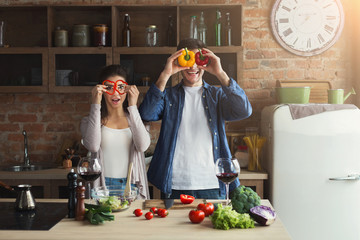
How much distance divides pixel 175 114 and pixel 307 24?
1849 mm

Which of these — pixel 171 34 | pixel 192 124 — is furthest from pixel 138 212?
pixel 171 34

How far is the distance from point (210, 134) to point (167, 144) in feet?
0.86

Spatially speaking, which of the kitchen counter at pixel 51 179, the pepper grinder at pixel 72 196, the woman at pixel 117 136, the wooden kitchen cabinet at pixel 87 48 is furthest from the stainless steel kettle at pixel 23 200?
the wooden kitchen cabinet at pixel 87 48

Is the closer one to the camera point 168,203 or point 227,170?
point 227,170

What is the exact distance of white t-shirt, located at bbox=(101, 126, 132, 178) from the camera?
220 cm

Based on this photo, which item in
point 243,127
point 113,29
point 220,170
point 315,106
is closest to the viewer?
point 220,170

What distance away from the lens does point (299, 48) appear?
11.7ft

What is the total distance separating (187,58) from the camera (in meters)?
2.31

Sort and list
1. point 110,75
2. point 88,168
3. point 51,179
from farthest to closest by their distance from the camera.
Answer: point 51,179, point 110,75, point 88,168

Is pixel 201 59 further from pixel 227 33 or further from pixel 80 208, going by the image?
pixel 227 33

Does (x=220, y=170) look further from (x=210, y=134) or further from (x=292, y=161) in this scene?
(x=292, y=161)

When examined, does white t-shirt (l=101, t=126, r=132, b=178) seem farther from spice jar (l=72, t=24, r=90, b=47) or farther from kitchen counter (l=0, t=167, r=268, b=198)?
spice jar (l=72, t=24, r=90, b=47)

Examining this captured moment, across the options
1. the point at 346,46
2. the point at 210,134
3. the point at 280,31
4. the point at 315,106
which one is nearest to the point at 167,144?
the point at 210,134

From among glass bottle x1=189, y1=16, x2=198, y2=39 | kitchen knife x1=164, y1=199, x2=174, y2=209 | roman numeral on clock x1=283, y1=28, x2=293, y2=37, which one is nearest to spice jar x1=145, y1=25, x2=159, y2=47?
glass bottle x1=189, y1=16, x2=198, y2=39
